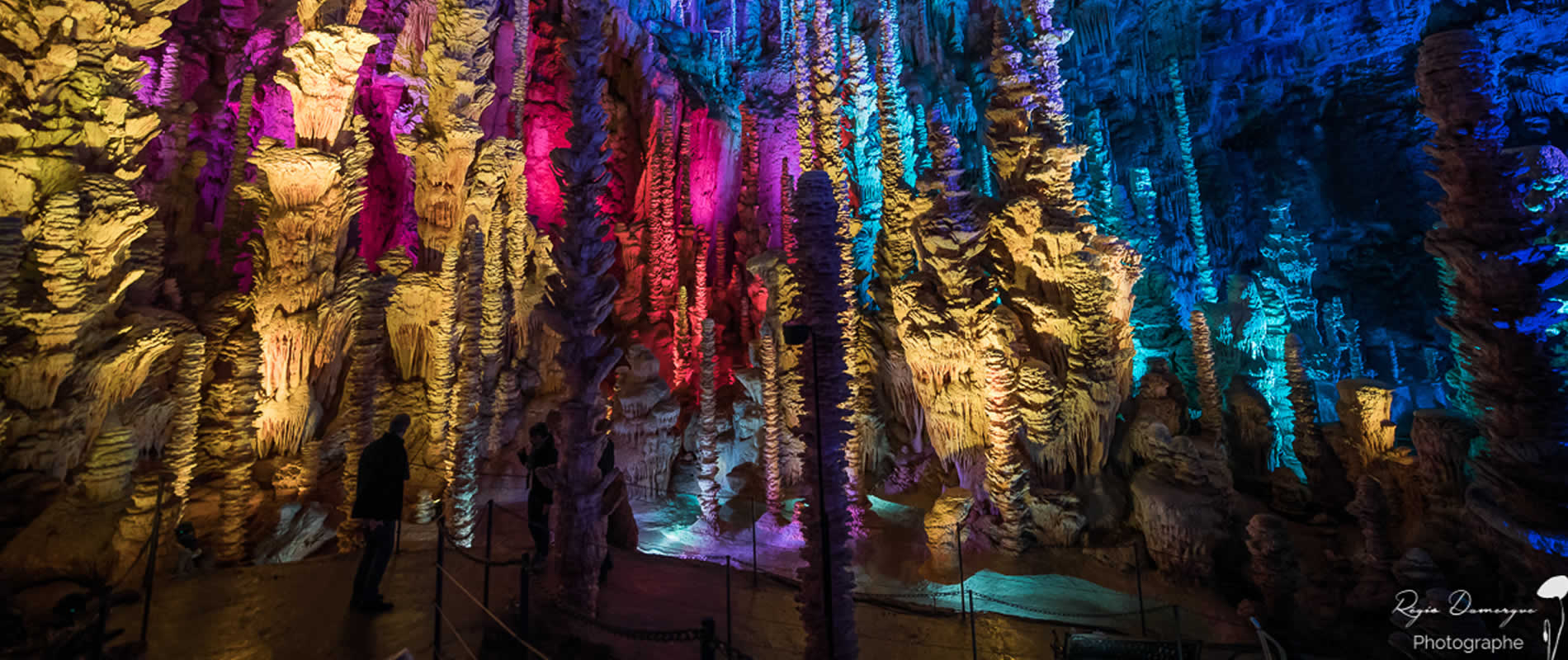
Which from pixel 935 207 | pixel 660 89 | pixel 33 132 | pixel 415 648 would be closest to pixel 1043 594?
pixel 935 207

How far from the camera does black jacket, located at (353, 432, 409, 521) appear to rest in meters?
4.11

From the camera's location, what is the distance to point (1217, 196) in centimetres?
1614

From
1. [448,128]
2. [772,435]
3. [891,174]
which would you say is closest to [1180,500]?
[772,435]

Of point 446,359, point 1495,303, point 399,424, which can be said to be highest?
point 446,359

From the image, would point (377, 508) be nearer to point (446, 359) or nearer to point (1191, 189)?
point (446, 359)

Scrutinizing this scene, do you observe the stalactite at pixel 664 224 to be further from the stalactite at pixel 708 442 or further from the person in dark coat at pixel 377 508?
the person in dark coat at pixel 377 508

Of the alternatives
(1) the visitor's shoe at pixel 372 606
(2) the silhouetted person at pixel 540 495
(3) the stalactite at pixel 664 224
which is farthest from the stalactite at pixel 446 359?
(3) the stalactite at pixel 664 224

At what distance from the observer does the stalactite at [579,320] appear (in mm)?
3945

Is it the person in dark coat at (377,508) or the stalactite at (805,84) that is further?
the stalactite at (805,84)

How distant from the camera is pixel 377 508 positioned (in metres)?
4.13

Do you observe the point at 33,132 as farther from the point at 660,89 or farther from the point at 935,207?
the point at 660,89

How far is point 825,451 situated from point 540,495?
2.62m

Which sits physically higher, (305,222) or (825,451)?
(305,222)

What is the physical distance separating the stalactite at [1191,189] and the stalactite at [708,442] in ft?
40.9
